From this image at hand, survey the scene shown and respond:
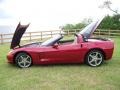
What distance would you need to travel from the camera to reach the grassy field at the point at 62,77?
25.8 ft

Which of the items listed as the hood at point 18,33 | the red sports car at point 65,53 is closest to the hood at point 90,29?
the red sports car at point 65,53

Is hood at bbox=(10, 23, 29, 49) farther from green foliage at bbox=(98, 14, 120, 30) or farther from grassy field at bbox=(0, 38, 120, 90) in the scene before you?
green foliage at bbox=(98, 14, 120, 30)

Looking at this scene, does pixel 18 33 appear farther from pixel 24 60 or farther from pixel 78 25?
pixel 78 25

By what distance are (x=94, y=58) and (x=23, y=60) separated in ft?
8.01

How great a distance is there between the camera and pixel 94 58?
419 inches

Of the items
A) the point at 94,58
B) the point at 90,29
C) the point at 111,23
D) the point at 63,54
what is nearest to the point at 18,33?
the point at 63,54

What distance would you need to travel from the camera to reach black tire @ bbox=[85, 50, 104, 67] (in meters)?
10.6

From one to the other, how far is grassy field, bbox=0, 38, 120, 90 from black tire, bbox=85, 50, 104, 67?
19cm

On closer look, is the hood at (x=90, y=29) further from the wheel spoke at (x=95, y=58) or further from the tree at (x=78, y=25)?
the tree at (x=78, y=25)

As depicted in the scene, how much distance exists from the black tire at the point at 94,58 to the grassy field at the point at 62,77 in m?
0.19

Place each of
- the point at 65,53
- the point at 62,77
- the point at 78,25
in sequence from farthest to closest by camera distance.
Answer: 1. the point at 78,25
2. the point at 65,53
3. the point at 62,77

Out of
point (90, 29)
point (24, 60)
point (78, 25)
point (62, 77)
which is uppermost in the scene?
point (90, 29)

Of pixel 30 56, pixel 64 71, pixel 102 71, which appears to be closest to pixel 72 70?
pixel 64 71

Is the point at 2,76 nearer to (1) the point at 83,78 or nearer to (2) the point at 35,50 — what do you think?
(2) the point at 35,50
